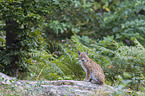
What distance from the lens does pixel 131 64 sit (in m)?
6.69

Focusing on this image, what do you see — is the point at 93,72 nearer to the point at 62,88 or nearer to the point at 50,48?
the point at 62,88

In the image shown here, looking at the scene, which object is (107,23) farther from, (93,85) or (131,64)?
(93,85)

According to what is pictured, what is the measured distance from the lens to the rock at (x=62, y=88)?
13.9 ft

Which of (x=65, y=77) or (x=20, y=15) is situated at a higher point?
(x=20, y=15)

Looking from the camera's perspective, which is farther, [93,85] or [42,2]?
[42,2]

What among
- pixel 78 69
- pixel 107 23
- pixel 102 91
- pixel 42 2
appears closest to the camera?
pixel 102 91

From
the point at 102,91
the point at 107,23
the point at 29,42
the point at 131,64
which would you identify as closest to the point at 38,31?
the point at 29,42

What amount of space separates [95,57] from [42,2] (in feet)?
8.70

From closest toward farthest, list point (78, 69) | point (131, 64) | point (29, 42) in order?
point (29, 42), point (131, 64), point (78, 69)

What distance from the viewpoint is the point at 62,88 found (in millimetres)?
4648

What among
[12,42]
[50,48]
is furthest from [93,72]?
[50,48]

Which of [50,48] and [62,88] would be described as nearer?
[62,88]

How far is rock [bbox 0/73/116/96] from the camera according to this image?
13.9ft

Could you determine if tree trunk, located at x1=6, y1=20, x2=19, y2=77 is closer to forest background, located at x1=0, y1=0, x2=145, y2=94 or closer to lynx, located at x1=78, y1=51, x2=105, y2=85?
forest background, located at x1=0, y1=0, x2=145, y2=94
